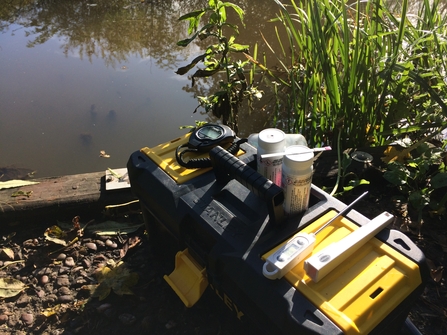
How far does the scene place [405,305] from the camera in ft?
3.06

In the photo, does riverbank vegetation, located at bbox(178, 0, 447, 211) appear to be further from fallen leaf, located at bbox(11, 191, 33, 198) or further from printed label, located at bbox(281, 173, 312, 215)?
fallen leaf, located at bbox(11, 191, 33, 198)

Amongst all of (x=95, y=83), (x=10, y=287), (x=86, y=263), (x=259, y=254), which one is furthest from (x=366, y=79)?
(x=95, y=83)

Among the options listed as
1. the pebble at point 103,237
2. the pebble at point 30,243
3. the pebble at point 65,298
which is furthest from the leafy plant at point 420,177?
the pebble at point 30,243

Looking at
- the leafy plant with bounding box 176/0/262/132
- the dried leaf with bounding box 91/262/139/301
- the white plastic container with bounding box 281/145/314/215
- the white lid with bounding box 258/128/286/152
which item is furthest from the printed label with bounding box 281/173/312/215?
the leafy plant with bounding box 176/0/262/132

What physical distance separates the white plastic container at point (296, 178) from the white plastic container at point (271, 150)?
0.06 meters

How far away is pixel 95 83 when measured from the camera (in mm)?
3309

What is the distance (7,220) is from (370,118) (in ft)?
5.97

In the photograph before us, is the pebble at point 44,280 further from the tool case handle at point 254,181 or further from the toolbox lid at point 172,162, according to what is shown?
the tool case handle at point 254,181

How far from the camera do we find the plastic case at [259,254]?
87cm

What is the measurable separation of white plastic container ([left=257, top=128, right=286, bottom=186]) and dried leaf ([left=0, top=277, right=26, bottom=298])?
3.83ft

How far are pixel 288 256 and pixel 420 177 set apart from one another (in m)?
1.06

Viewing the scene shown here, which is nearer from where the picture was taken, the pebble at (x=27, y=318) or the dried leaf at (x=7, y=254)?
the pebble at (x=27, y=318)

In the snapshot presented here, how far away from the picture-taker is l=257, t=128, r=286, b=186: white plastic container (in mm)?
1121

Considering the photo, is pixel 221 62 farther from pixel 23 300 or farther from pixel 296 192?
pixel 23 300
